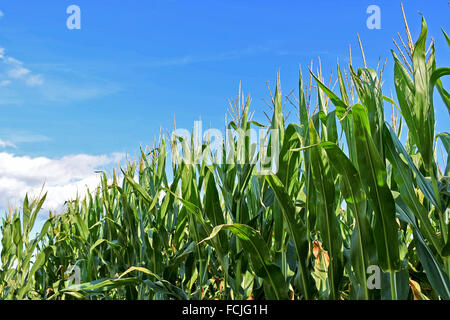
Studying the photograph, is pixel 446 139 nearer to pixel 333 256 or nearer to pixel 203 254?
pixel 333 256

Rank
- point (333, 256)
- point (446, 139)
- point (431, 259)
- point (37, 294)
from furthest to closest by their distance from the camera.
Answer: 1. point (37, 294)
2. point (446, 139)
3. point (333, 256)
4. point (431, 259)

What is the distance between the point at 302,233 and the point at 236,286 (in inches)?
19.5

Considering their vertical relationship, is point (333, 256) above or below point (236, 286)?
above

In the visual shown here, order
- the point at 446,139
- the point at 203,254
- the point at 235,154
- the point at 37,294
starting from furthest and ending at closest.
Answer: the point at 37,294, the point at 203,254, the point at 235,154, the point at 446,139

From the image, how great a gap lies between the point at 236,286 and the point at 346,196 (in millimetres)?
735

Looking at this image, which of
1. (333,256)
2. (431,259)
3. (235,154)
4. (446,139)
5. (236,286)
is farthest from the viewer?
(235,154)

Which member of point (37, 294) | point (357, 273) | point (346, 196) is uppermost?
point (346, 196)

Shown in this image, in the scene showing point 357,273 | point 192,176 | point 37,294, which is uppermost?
point 192,176

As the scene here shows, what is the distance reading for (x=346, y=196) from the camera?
4.10 feet

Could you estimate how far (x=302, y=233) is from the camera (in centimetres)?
140
